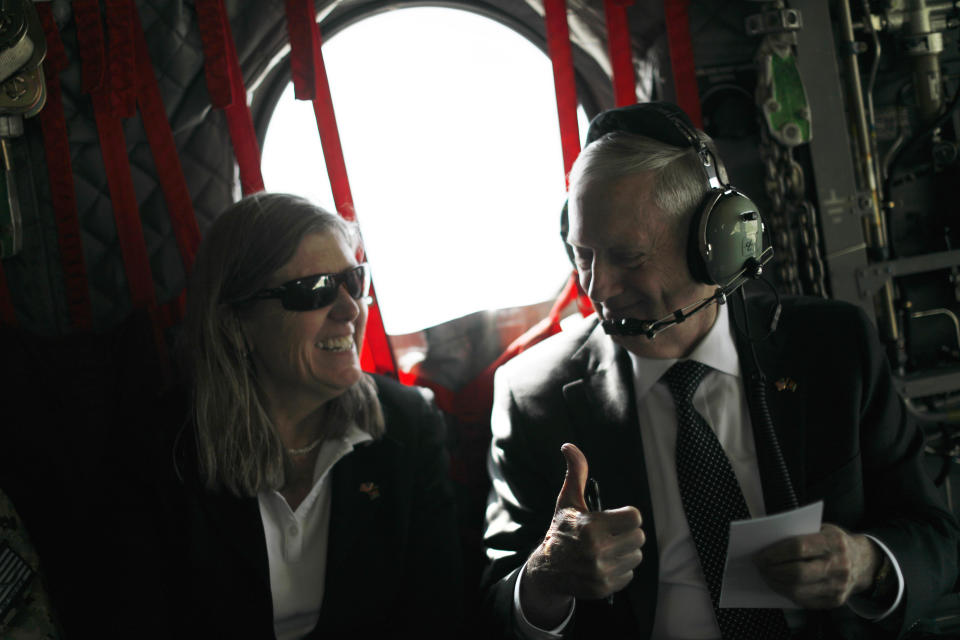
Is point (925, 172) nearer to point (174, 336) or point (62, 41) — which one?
point (174, 336)

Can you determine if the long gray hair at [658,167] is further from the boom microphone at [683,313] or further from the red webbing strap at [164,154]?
the red webbing strap at [164,154]

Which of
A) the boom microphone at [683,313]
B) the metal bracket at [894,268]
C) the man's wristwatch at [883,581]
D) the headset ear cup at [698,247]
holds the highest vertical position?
the headset ear cup at [698,247]

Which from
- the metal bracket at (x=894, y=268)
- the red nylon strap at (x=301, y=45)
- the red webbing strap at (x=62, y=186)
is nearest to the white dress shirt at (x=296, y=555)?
the red webbing strap at (x=62, y=186)

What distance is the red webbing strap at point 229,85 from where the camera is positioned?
7.33 feet

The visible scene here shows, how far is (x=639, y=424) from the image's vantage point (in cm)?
169

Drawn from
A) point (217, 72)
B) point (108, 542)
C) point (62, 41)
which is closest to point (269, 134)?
point (217, 72)

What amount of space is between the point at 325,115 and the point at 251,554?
57.0 inches

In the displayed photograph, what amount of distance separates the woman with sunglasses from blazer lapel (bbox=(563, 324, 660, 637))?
0.49m

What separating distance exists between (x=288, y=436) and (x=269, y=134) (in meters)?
1.21

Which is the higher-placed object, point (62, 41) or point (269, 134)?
point (62, 41)

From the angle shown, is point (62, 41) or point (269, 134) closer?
point (62, 41)

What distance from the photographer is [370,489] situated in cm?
185

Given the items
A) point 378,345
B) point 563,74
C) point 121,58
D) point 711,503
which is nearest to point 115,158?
point 121,58

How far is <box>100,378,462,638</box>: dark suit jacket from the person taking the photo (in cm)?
175
